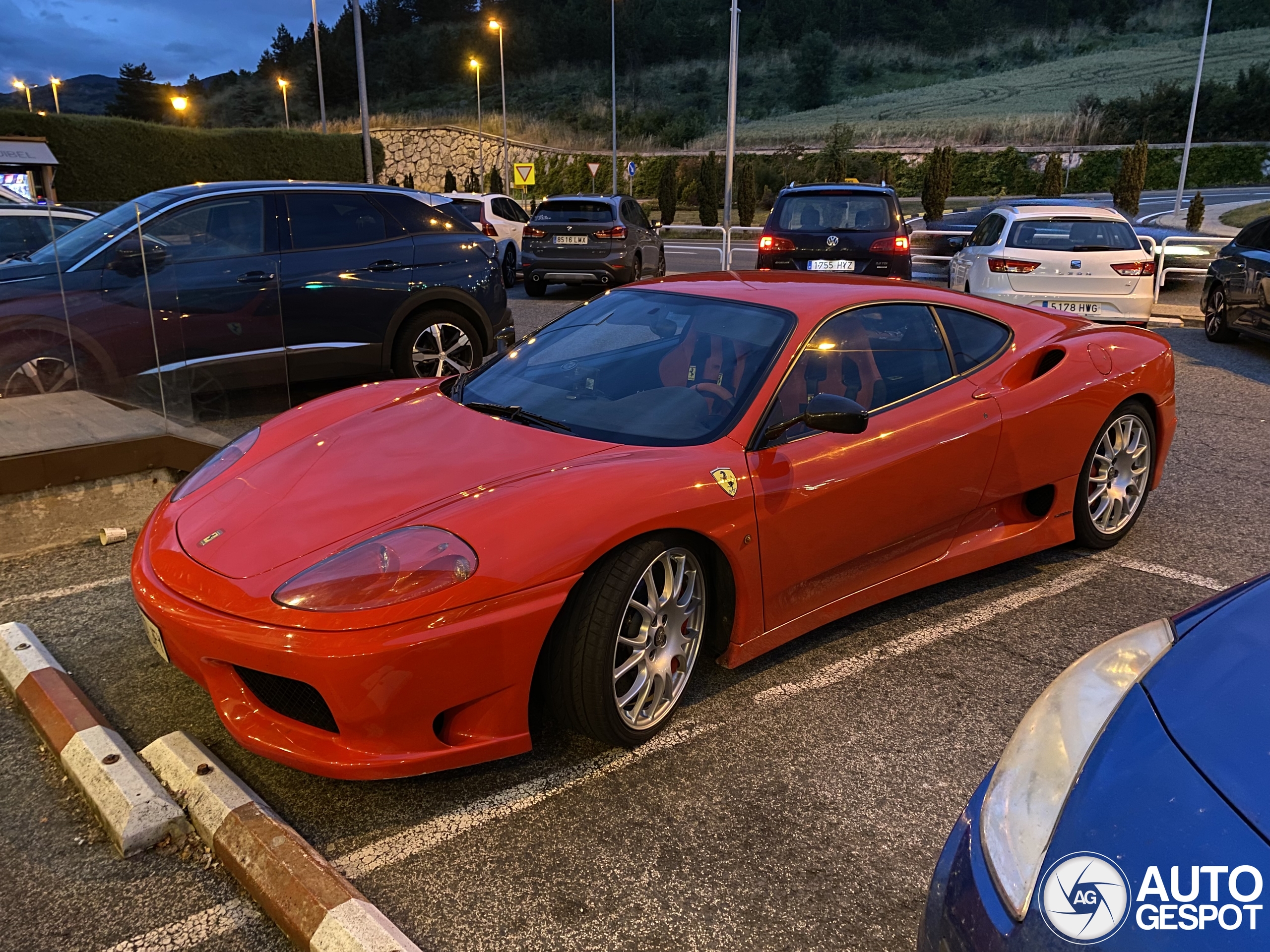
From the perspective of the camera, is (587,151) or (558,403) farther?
(587,151)

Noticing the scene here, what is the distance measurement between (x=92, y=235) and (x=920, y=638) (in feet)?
18.6

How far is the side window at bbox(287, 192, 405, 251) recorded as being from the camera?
709 cm

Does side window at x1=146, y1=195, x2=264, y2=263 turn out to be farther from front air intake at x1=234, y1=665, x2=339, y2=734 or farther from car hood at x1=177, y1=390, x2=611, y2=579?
front air intake at x1=234, y1=665, x2=339, y2=734

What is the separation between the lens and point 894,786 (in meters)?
2.93

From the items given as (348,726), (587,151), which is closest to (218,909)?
(348,726)

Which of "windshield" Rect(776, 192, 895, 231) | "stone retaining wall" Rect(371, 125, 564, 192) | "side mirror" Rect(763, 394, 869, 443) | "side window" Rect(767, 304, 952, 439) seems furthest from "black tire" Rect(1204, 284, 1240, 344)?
"stone retaining wall" Rect(371, 125, 564, 192)

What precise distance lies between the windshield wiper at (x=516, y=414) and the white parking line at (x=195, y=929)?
5.60 feet

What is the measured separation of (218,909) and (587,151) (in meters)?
58.2

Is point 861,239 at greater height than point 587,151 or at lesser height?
lesser

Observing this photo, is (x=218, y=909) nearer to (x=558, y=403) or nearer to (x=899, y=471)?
(x=558, y=403)

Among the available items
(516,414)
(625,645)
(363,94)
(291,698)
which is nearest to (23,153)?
(516,414)

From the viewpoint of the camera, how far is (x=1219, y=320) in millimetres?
11367

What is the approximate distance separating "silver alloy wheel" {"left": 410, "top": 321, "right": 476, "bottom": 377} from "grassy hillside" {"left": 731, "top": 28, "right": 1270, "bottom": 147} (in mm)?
47678

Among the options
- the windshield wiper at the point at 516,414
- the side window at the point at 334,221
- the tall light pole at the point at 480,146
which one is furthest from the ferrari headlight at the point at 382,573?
the tall light pole at the point at 480,146
